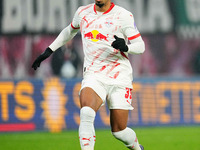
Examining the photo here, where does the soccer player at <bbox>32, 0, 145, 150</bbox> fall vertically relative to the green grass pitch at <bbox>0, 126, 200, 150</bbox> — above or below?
above

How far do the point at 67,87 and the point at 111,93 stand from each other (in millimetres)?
5350

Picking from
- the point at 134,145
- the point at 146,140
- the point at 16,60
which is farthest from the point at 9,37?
the point at 134,145

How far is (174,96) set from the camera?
1277 centimetres

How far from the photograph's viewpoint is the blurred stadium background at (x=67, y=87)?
37.4ft

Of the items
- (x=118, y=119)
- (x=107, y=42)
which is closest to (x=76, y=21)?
(x=107, y=42)

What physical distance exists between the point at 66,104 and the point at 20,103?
949mm

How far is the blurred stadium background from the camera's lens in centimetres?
1139

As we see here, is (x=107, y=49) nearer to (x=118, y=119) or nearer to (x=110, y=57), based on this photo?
(x=110, y=57)

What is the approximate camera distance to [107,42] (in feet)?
22.7

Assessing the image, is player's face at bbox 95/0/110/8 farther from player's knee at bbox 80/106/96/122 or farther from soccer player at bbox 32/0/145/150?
player's knee at bbox 80/106/96/122

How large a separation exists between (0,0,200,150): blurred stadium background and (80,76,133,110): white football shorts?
2695 mm

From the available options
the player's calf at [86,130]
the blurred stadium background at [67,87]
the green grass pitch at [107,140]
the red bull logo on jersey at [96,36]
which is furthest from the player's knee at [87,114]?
the blurred stadium background at [67,87]

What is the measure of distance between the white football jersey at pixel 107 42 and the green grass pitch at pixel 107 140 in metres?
2.64

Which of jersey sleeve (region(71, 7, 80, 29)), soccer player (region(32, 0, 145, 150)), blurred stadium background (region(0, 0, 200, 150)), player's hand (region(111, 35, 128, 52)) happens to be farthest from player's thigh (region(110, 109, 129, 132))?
blurred stadium background (region(0, 0, 200, 150))
